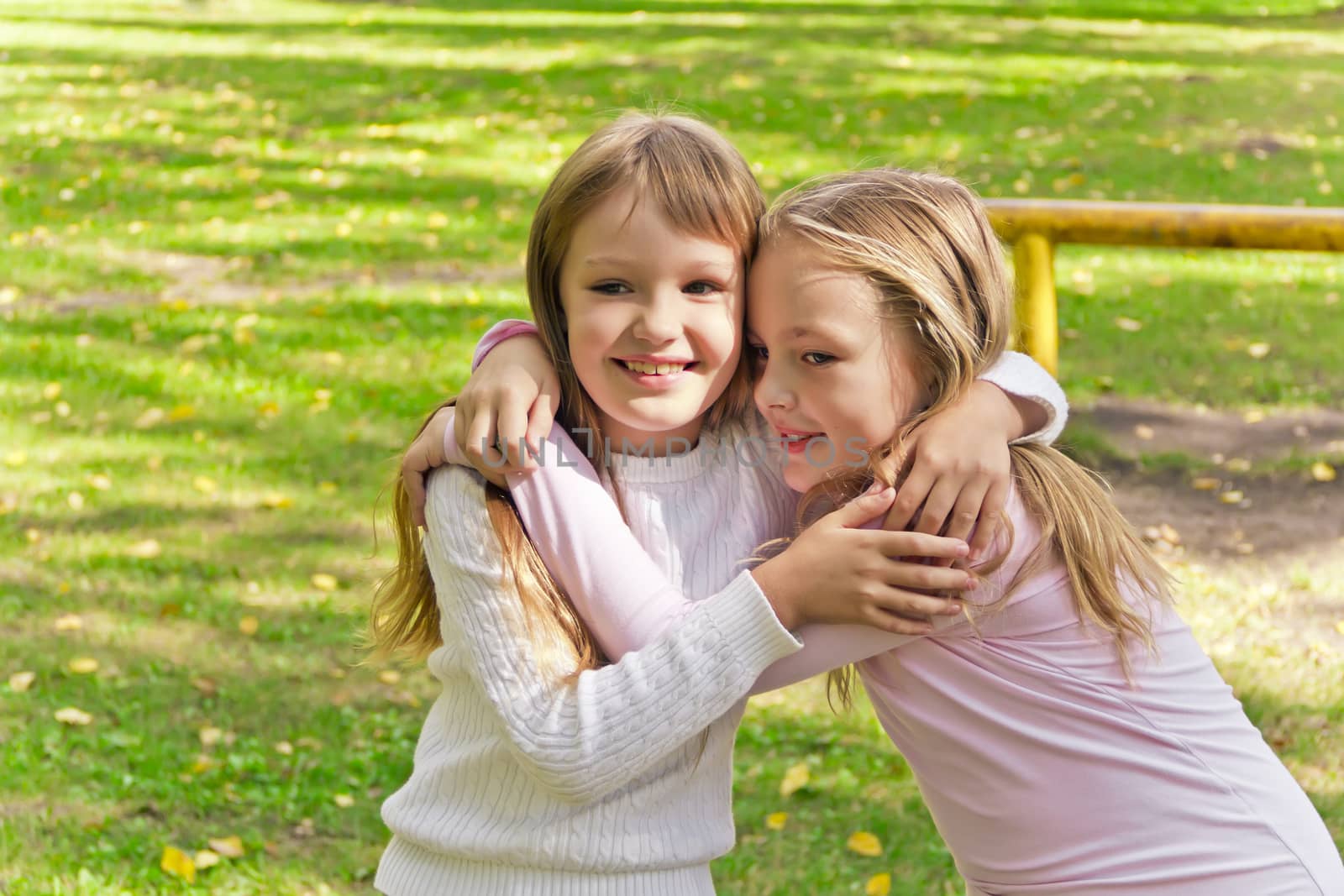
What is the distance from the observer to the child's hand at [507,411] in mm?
1956

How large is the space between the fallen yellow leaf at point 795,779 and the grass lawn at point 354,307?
3cm

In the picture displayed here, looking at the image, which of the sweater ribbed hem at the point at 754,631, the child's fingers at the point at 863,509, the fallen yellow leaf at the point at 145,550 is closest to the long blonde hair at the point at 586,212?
the sweater ribbed hem at the point at 754,631

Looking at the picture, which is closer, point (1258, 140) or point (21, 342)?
point (21, 342)

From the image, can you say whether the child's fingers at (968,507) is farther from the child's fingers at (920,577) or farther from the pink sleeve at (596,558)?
the pink sleeve at (596,558)

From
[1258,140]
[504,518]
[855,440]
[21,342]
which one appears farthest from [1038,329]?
[1258,140]

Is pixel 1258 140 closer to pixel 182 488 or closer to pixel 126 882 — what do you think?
pixel 182 488

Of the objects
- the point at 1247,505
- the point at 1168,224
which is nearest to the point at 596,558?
the point at 1168,224

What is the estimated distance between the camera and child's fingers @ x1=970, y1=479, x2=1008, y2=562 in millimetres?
1906

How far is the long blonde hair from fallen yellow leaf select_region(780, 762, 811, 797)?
6.42 ft

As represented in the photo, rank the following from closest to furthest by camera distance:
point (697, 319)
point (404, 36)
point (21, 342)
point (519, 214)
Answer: point (697, 319), point (21, 342), point (519, 214), point (404, 36)

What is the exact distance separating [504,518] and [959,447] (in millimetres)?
655

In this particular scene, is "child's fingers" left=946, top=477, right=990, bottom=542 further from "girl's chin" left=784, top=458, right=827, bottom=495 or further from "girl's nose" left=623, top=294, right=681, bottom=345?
"girl's nose" left=623, top=294, right=681, bottom=345

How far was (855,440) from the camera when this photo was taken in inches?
78.5

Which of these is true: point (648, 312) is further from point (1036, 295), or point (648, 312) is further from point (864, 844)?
point (864, 844)
